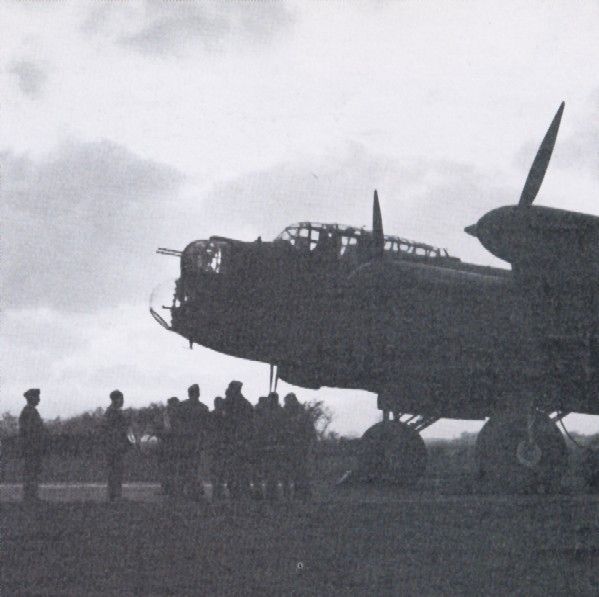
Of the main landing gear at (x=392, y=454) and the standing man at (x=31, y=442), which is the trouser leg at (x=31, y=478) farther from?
the main landing gear at (x=392, y=454)

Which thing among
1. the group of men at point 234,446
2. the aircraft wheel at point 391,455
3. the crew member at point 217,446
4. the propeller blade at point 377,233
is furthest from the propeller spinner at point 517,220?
the crew member at point 217,446

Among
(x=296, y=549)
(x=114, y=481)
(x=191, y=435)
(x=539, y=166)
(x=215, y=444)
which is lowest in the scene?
(x=296, y=549)

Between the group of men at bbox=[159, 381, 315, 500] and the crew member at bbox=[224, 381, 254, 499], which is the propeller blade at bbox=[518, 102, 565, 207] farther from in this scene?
the crew member at bbox=[224, 381, 254, 499]

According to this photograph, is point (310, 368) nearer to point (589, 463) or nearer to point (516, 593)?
point (589, 463)

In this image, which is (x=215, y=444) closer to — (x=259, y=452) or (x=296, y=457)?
(x=259, y=452)

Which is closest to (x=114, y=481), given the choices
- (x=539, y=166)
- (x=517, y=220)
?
(x=517, y=220)

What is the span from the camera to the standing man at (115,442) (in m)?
16.3

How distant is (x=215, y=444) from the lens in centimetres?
1692

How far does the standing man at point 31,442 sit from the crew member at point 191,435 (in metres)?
2.48

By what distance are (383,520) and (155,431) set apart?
6114 mm

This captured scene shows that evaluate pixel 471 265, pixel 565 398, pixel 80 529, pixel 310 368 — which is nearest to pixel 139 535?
pixel 80 529

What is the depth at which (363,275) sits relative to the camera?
1898cm

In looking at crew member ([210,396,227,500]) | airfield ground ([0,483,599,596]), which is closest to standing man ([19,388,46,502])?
airfield ground ([0,483,599,596])

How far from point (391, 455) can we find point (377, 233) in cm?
559
